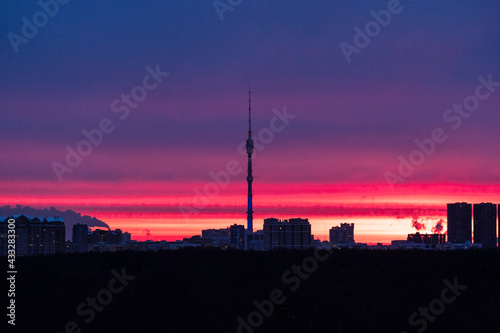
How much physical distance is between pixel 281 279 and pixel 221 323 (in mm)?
5993

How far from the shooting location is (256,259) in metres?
28.8

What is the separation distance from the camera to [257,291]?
852 inches

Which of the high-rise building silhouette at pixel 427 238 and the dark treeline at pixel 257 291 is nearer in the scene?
the dark treeline at pixel 257 291

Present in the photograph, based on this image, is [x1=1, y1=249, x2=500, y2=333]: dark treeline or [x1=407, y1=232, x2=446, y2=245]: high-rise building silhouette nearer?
[x1=1, y1=249, x2=500, y2=333]: dark treeline

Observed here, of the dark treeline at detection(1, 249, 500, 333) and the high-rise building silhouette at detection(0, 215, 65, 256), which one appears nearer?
the dark treeline at detection(1, 249, 500, 333)

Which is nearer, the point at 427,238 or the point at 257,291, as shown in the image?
the point at 257,291

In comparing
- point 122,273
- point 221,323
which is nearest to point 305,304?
point 221,323

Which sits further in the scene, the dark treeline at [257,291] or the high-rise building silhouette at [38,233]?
the high-rise building silhouette at [38,233]

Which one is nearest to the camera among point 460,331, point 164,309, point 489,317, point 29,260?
point 460,331

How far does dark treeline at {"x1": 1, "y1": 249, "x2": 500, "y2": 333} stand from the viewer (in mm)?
18156

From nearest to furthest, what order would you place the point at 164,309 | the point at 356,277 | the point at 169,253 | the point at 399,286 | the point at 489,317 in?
1. the point at 489,317
2. the point at 164,309
3. the point at 399,286
4. the point at 356,277
5. the point at 169,253

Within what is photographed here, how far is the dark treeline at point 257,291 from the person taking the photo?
18.2 metres

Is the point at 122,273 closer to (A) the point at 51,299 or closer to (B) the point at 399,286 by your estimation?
(A) the point at 51,299

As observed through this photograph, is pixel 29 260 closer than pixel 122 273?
No
